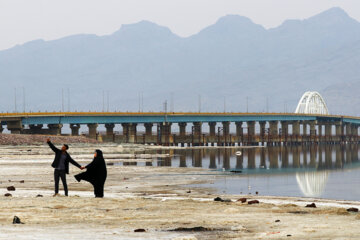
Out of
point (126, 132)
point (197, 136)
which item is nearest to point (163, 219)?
point (126, 132)

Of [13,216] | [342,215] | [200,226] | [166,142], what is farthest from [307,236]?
[166,142]

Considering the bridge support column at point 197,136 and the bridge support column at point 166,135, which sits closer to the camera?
the bridge support column at point 166,135

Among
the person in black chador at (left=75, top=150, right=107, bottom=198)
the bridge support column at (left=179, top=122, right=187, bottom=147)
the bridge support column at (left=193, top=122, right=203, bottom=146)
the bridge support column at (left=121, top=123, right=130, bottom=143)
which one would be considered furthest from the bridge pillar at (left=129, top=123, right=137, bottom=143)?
the person in black chador at (left=75, top=150, right=107, bottom=198)

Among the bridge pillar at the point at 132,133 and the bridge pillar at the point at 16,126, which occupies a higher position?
the bridge pillar at the point at 16,126

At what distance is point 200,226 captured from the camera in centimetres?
2016

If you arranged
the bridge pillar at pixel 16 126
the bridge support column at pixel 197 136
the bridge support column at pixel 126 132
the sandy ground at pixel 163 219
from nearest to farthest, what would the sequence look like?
the sandy ground at pixel 163 219, the bridge pillar at pixel 16 126, the bridge support column at pixel 126 132, the bridge support column at pixel 197 136

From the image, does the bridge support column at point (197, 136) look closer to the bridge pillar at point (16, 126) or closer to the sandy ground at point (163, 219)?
the bridge pillar at point (16, 126)

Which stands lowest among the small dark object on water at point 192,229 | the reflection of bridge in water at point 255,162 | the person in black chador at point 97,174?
the reflection of bridge in water at point 255,162

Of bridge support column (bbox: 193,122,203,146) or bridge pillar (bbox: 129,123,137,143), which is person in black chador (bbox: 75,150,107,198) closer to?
bridge pillar (bbox: 129,123,137,143)

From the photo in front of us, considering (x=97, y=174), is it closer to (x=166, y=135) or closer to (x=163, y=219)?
(x=163, y=219)

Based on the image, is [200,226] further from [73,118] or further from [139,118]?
[139,118]

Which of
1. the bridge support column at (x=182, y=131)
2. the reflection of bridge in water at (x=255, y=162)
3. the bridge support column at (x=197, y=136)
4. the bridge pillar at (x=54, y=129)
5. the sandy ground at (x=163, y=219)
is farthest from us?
the bridge support column at (x=182, y=131)

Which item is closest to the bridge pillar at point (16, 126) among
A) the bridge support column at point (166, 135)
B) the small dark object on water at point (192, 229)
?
the bridge support column at point (166, 135)

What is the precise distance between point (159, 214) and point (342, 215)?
5.18 m
